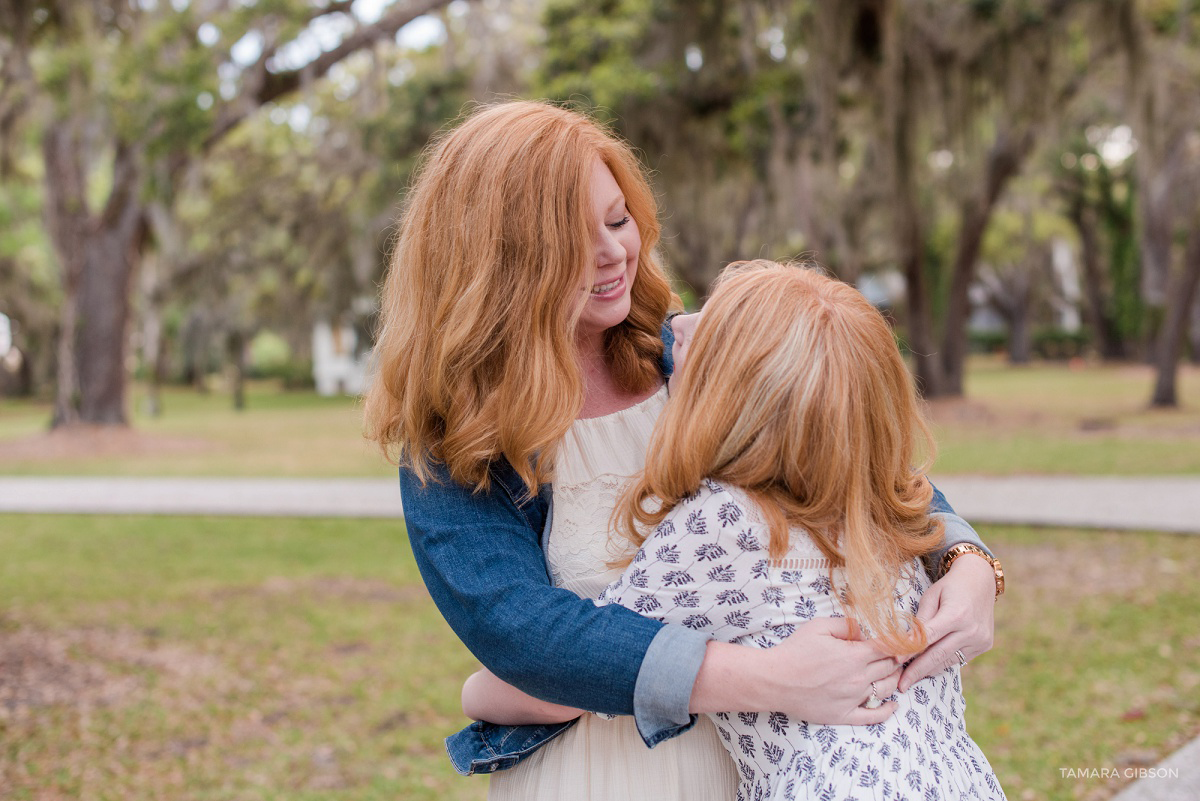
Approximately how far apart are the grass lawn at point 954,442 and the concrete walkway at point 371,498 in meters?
0.65

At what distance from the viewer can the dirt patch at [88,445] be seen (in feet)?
49.3

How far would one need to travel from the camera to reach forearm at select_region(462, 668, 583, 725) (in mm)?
1425

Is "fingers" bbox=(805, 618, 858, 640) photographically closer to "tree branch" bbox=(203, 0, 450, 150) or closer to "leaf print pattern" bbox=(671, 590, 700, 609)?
"leaf print pattern" bbox=(671, 590, 700, 609)

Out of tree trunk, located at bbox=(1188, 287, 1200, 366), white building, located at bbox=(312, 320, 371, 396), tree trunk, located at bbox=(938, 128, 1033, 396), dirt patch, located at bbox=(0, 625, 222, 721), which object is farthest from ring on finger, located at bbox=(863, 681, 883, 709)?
white building, located at bbox=(312, 320, 371, 396)

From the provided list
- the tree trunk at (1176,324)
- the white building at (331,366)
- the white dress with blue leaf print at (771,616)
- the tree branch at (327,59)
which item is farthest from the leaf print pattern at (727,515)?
the white building at (331,366)

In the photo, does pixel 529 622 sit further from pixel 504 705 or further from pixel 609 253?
pixel 609 253

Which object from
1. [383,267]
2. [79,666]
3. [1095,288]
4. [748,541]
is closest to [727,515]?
[748,541]

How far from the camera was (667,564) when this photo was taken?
1.35 meters

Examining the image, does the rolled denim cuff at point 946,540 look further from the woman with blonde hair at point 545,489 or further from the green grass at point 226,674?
the green grass at point 226,674

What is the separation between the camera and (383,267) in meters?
15.8

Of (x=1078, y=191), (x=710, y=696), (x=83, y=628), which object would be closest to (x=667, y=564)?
(x=710, y=696)

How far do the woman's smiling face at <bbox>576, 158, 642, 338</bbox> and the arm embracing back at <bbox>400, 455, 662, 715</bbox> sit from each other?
1.02ft

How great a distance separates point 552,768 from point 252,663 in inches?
161

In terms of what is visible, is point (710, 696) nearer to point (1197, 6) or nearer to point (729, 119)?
point (729, 119)
